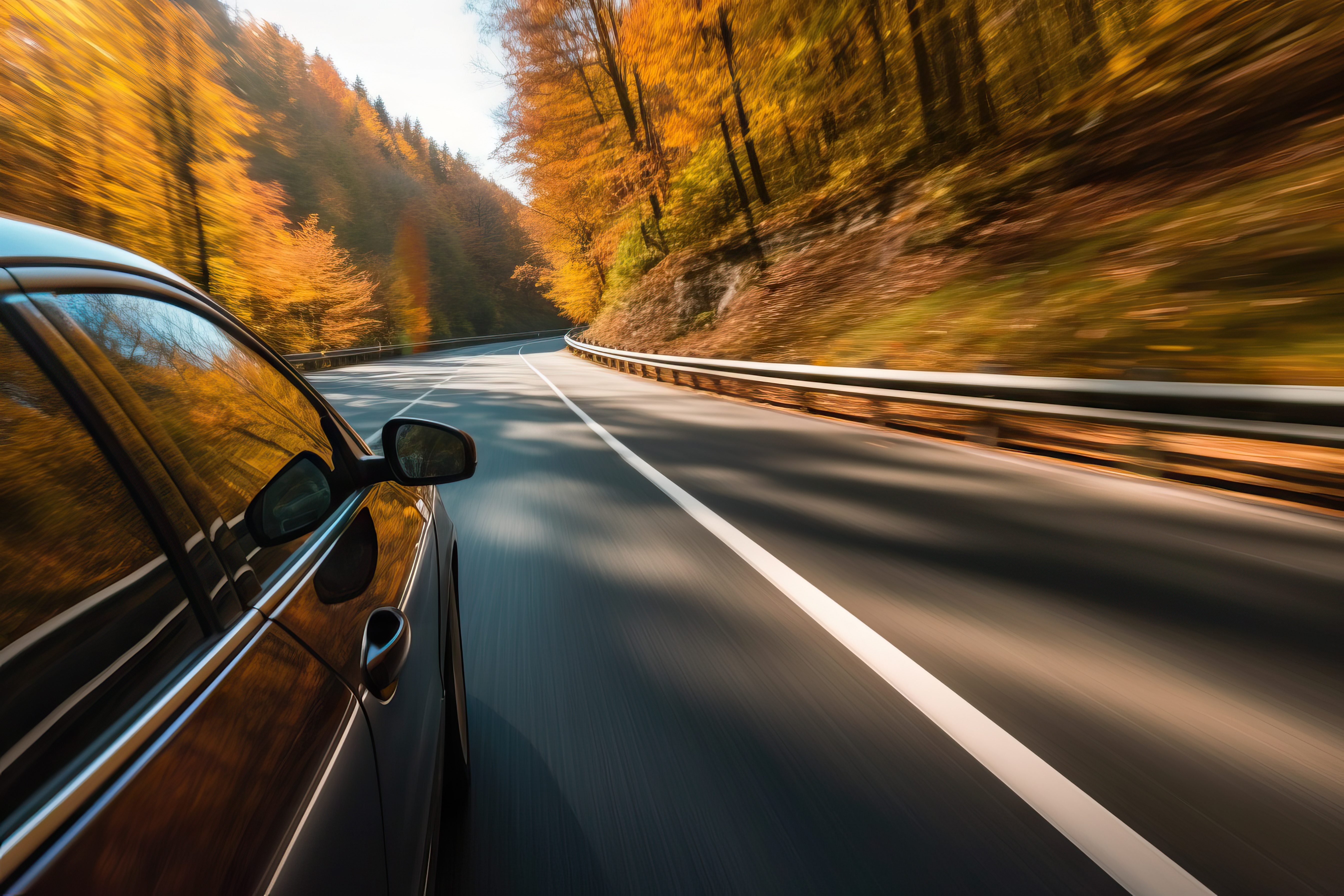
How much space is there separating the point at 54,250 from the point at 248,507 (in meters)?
0.62

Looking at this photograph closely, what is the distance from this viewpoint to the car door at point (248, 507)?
1.22m

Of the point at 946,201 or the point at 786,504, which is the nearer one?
the point at 786,504

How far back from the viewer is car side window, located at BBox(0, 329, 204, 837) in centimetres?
86

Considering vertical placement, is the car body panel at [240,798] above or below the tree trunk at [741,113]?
below

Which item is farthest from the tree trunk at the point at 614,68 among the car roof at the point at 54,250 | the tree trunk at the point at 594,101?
the car roof at the point at 54,250

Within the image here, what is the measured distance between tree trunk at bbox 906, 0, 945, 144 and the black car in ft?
61.0

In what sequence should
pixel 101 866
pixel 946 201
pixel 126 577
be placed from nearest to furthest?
pixel 101 866 < pixel 126 577 < pixel 946 201

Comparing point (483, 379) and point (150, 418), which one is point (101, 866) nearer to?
point (150, 418)

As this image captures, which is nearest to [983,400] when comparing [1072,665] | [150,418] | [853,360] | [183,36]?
[1072,665]

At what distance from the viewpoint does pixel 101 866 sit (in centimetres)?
70

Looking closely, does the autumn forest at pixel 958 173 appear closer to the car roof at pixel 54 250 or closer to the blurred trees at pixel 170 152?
the car roof at pixel 54 250

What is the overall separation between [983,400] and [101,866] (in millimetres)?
7434

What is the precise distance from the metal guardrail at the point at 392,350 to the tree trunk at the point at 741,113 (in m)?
14.5

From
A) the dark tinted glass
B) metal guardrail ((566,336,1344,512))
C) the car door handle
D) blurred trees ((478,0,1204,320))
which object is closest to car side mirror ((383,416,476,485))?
the dark tinted glass
